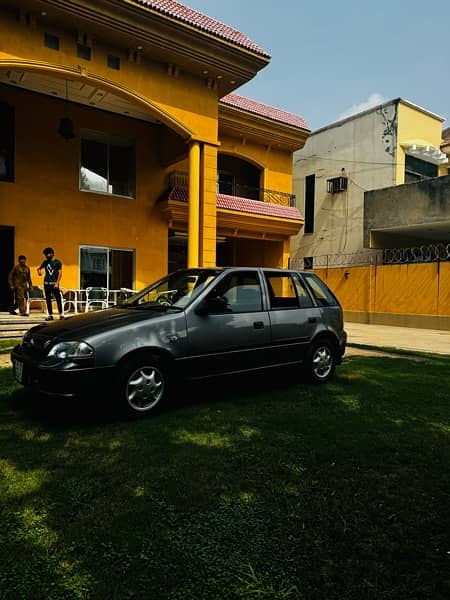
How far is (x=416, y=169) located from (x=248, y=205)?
9.72m

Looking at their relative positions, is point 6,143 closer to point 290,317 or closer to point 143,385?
point 290,317

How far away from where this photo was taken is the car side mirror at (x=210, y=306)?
4.84 metres

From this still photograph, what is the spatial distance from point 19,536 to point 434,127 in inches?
942

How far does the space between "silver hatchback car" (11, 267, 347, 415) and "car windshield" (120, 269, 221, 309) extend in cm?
2

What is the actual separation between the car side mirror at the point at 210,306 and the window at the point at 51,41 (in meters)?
8.01

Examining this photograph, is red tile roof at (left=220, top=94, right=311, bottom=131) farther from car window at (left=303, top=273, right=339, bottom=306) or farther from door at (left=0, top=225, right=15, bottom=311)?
car window at (left=303, top=273, right=339, bottom=306)

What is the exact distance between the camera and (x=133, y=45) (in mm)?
10469

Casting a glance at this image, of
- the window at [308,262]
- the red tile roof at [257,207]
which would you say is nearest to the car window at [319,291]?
the red tile roof at [257,207]

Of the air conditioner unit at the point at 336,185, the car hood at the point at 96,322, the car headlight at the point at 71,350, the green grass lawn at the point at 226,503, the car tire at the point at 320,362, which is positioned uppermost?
the air conditioner unit at the point at 336,185

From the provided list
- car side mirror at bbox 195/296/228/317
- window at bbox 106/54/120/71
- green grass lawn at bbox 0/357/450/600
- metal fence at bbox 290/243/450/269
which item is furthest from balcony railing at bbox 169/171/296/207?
green grass lawn at bbox 0/357/450/600

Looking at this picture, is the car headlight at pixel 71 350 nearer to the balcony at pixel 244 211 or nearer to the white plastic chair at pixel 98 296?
the white plastic chair at pixel 98 296

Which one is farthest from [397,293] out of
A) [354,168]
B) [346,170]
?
[346,170]

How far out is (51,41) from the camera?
957 centimetres

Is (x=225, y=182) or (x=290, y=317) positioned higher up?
(x=225, y=182)
